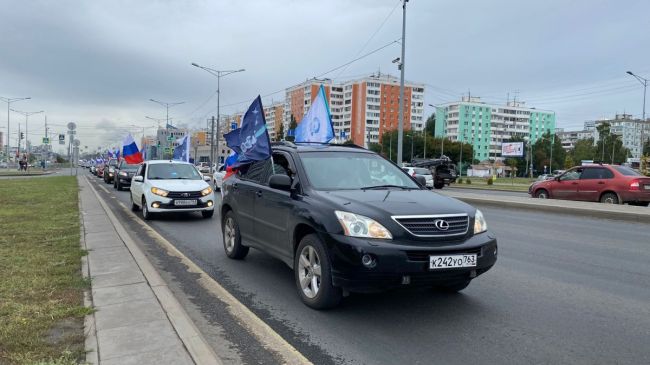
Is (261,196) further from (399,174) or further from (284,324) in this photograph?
(284,324)

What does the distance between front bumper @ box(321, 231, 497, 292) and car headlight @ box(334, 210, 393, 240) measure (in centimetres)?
6

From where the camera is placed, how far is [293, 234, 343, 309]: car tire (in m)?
4.75

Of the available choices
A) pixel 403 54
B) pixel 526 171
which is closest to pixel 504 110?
pixel 526 171

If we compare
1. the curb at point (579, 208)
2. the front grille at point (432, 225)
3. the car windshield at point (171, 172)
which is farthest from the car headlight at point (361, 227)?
the curb at point (579, 208)

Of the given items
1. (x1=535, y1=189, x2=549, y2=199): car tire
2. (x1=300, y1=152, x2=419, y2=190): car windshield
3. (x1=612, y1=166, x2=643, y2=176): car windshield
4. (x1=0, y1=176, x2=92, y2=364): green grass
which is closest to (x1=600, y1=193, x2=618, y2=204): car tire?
(x1=612, y1=166, x2=643, y2=176): car windshield

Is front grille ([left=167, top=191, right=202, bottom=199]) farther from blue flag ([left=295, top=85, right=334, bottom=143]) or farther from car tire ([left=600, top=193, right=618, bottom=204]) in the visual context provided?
car tire ([left=600, top=193, right=618, bottom=204])

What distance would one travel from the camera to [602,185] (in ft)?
54.6

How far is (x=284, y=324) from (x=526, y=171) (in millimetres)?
129250

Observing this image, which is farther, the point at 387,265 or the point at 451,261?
the point at 451,261

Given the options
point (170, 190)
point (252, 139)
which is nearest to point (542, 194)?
point (170, 190)

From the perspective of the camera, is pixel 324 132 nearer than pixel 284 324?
No

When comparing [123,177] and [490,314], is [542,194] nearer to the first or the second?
[490,314]

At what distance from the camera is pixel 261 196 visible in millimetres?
6438

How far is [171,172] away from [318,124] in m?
5.36
